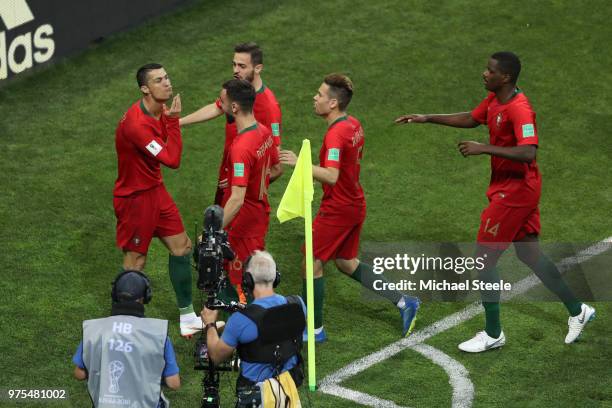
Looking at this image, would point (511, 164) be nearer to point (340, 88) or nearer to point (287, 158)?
point (340, 88)

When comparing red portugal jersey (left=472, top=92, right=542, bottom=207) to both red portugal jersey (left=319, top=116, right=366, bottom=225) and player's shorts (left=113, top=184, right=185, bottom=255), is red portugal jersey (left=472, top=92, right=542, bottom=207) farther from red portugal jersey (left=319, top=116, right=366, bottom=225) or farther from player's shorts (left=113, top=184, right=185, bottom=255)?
player's shorts (left=113, top=184, right=185, bottom=255)

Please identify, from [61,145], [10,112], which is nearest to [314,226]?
[61,145]

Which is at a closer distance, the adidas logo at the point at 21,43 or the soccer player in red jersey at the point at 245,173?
the soccer player in red jersey at the point at 245,173

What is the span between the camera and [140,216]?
10.9 m

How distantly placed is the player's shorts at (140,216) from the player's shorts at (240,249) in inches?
26.1

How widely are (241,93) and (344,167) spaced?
1157 mm

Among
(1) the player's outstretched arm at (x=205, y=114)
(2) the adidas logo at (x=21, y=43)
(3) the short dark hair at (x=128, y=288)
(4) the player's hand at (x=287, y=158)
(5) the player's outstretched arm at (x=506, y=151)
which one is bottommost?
(3) the short dark hair at (x=128, y=288)

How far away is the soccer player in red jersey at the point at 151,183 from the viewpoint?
1059 cm

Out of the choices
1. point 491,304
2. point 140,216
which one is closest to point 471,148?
point 491,304

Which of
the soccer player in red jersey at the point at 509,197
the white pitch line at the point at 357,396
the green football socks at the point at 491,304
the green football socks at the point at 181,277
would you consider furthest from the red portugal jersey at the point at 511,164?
the green football socks at the point at 181,277

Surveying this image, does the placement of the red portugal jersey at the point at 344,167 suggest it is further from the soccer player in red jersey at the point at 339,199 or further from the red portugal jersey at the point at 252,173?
the red portugal jersey at the point at 252,173

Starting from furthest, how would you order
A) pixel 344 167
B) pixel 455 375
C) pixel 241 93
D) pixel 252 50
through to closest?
1. pixel 252 50
2. pixel 344 167
3. pixel 455 375
4. pixel 241 93

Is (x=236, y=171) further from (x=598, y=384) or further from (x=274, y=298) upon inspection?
(x=598, y=384)

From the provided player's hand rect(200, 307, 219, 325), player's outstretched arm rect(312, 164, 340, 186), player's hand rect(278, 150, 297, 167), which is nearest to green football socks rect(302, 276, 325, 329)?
player's outstretched arm rect(312, 164, 340, 186)
